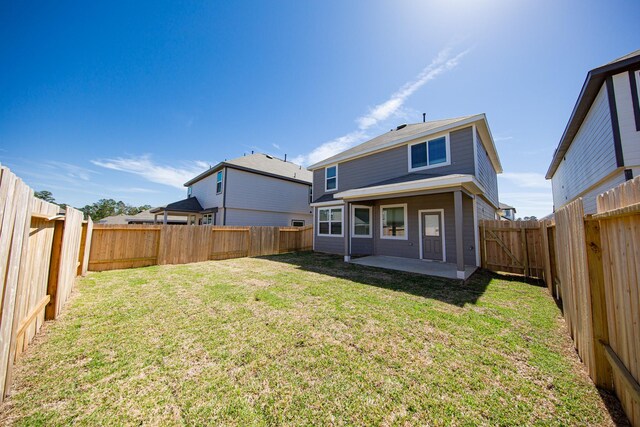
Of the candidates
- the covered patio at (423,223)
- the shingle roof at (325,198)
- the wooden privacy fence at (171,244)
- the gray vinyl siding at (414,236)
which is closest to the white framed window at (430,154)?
the covered patio at (423,223)

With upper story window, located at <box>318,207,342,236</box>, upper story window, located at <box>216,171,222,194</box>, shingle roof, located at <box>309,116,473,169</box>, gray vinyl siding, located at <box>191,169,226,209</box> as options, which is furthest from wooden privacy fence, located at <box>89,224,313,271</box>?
upper story window, located at <box>216,171,222,194</box>

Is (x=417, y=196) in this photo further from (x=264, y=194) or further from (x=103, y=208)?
(x=103, y=208)

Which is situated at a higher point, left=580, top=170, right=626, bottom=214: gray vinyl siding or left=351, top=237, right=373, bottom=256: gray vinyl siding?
left=580, top=170, right=626, bottom=214: gray vinyl siding

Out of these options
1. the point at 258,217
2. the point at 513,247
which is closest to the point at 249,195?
the point at 258,217

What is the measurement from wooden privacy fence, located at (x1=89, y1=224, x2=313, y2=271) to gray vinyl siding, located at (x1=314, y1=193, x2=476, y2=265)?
4281 mm

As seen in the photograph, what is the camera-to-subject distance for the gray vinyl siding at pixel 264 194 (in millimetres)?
15484

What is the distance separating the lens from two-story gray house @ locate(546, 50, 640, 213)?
5.88 metres

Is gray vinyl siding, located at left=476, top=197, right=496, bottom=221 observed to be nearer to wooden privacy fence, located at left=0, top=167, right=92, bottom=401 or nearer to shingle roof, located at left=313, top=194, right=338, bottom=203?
shingle roof, located at left=313, top=194, right=338, bottom=203

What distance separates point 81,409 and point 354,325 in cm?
312

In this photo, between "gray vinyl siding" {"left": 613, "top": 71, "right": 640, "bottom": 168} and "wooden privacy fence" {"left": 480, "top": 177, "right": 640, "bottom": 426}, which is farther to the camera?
"gray vinyl siding" {"left": 613, "top": 71, "right": 640, "bottom": 168}

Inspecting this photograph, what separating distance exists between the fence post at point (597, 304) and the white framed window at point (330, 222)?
32.2 ft

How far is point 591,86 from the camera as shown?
6844 mm

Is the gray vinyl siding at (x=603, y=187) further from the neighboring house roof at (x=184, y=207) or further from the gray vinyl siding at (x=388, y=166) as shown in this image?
the neighboring house roof at (x=184, y=207)

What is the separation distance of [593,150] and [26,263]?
1437cm
